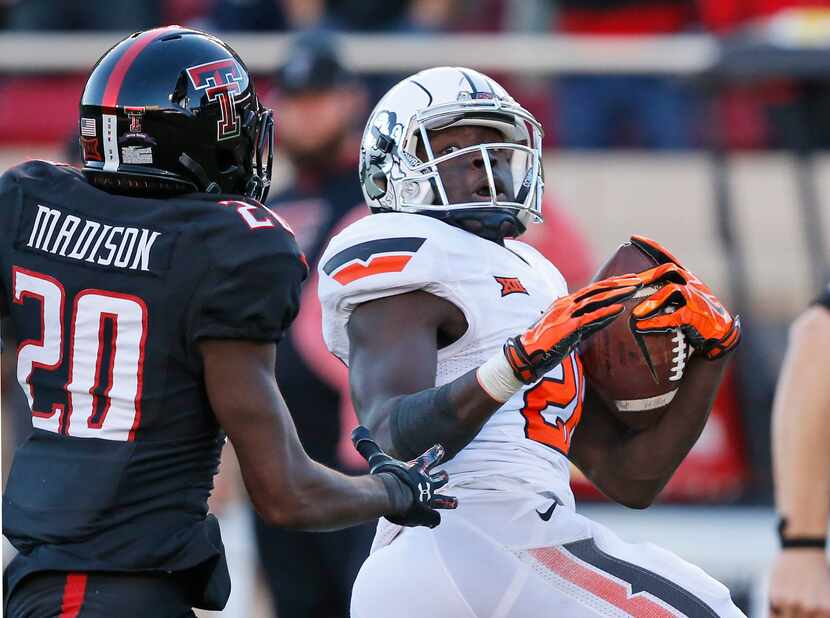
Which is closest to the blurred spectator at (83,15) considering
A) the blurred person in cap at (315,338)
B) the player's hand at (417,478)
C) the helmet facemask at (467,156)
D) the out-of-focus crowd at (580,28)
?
the out-of-focus crowd at (580,28)

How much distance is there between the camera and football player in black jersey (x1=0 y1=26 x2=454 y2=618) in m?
2.60

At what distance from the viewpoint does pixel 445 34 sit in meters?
7.52

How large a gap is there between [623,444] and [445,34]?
4.52 metres

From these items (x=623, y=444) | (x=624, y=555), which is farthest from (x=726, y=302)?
(x=624, y=555)

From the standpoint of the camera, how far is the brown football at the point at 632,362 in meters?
3.14

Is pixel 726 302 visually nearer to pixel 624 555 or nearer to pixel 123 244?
pixel 624 555

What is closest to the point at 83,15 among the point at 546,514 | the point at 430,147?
the point at 430,147

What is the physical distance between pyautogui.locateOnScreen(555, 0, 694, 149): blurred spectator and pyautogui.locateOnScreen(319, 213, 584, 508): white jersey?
4179 mm

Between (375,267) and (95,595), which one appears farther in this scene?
(375,267)

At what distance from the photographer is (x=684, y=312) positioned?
3.02 m

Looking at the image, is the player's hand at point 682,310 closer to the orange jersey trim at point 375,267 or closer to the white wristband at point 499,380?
the white wristband at point 499,380

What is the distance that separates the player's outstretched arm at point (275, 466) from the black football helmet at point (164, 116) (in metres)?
0.37

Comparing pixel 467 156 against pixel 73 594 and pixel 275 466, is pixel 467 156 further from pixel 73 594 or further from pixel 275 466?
pixel 73 594

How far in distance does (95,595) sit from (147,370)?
40cm
